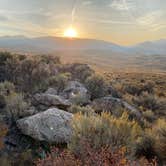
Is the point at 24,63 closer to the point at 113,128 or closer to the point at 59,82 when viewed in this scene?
the point at 59,82

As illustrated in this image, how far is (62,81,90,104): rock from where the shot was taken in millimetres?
11058

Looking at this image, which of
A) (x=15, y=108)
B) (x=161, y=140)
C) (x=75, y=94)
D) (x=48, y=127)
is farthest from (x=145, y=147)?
(x=75, y=94)

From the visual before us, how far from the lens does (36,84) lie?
14016 mm

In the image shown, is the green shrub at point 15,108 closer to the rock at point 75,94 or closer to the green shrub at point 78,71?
the rock at point 75,94

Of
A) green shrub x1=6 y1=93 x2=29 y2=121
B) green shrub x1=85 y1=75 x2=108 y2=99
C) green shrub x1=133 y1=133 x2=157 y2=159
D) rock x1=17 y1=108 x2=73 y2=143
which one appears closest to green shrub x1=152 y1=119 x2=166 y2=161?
green shrub x1=133 y1=133 x2=157 y2=159

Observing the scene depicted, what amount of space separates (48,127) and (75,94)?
17.3 feet

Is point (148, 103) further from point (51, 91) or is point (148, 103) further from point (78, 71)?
point (78, 71)

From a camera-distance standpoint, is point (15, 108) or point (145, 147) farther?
point (15, 108)

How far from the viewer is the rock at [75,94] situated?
1106 centimetres

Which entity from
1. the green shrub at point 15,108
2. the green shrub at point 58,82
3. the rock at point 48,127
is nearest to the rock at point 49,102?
the green shrub at point 15,108

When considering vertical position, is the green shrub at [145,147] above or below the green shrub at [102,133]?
below

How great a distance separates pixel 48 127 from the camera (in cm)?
695

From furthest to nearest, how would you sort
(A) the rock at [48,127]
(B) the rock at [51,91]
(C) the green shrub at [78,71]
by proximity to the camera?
A: (C) the green shrub at [78,71]
(B) the rock at [51,91]
(A) the rock at [48,127]

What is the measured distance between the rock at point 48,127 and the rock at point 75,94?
331 centimetres
